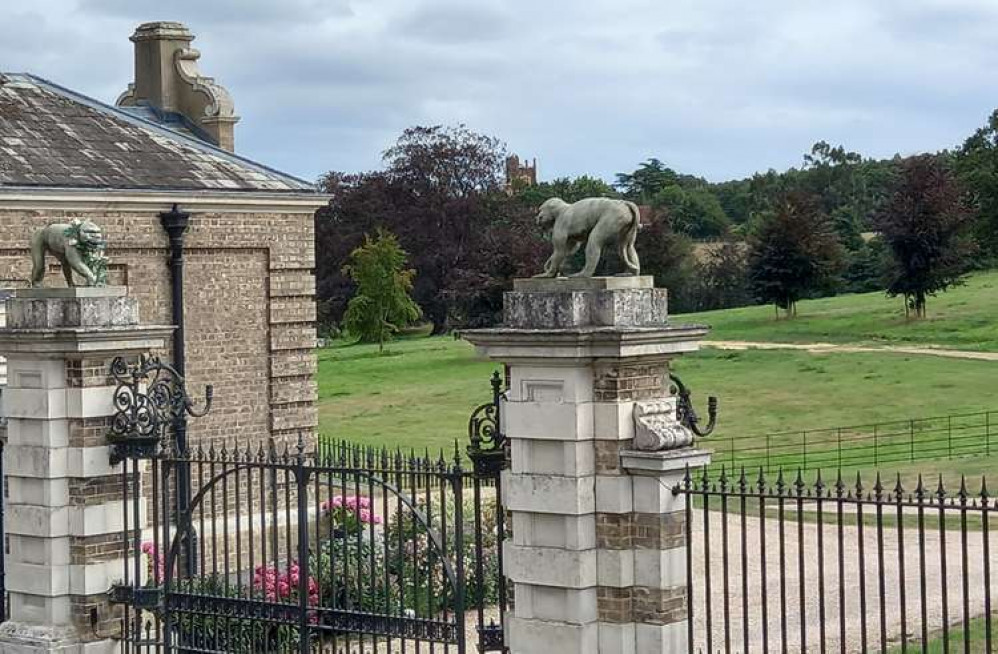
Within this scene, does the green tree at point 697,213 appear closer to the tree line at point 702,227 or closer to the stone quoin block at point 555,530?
the tree line at point 702,227

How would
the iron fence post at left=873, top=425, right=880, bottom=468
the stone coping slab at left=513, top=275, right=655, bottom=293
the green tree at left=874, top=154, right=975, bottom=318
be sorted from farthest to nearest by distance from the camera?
the green tree at left=874, top=154, right=975, bottom=318 → the iron fence post at left=873, top=425, right=880, bottom=468 → the stone coping slab at left=513, top=275, right=655, bottom=293

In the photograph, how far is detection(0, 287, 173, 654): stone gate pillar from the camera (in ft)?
40.5

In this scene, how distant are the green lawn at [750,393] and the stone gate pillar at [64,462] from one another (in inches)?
779

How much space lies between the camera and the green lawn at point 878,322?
48.1m

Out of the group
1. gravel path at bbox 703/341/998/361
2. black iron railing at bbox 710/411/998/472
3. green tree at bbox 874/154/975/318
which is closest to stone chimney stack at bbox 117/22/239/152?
black iron railing at bbox 710/411/998/472

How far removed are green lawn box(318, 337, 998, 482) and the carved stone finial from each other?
20950 millimetres

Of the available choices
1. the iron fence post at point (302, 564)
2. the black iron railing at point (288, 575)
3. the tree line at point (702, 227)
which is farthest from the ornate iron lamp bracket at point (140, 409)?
the tree line at point (702, 227)

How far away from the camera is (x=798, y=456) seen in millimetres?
31703

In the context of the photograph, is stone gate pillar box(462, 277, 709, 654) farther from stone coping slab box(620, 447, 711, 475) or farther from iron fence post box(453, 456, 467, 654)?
iron fence post box(453, 456, 467, 654)

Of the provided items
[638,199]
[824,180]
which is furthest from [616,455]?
[824,180]

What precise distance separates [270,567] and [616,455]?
26.6ft

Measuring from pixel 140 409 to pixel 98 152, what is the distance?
10.7 metres

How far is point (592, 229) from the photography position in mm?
10312

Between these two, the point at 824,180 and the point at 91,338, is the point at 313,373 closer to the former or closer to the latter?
the point at 91,338
